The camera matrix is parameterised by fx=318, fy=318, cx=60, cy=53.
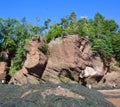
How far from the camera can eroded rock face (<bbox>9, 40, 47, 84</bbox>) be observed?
41.0 metres

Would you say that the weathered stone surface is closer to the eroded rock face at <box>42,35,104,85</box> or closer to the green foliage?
the green foliage

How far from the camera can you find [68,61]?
41.5 m

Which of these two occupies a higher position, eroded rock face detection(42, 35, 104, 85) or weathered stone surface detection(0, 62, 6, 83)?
eroded rock face detection(42, 35, 104, 85)

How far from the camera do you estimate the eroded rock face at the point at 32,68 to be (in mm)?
41025

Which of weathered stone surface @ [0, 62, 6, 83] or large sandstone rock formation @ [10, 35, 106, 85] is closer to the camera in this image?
large sandstone rock formation @ [10, 35, 106, 85]

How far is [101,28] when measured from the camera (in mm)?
53719

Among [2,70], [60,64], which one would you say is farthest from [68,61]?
[2,70]

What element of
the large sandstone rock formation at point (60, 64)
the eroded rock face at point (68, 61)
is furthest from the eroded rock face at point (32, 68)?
the eroded rock face at point (68, 61)

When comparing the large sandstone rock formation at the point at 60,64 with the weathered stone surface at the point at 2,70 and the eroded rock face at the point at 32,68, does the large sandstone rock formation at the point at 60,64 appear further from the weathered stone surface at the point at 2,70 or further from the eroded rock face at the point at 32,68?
the weathered stone surface at the point at 2,70

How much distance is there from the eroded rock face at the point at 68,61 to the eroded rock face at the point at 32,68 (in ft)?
3.00

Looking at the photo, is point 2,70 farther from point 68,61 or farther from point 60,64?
point 68,61

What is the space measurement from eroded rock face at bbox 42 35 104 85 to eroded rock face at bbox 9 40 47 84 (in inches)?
36.0

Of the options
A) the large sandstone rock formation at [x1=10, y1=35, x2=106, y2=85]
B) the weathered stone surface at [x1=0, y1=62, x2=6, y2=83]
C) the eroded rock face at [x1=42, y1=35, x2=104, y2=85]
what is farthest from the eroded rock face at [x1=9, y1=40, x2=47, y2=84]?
the weathered stone surface at [x1=0, y1=62, x2=6, y2=83]

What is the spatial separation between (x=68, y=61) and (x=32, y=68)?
15.6ft
